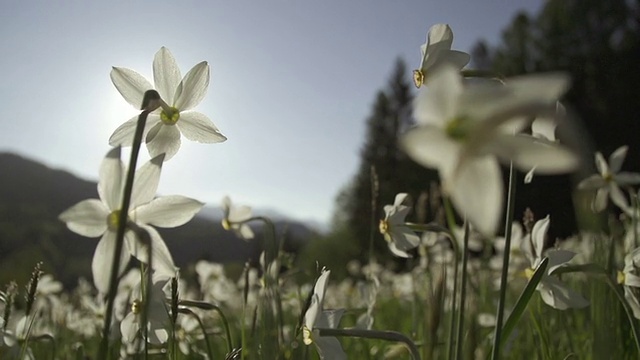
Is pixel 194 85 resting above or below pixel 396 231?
above

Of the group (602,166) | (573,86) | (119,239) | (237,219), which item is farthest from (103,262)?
(573,86)

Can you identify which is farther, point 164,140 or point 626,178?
point 626,178

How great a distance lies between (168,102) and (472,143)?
88 centimetres

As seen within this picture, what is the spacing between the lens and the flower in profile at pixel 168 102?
4.25 feet

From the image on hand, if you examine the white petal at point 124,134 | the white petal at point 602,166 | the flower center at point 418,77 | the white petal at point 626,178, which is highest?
the white petal at point 602,166

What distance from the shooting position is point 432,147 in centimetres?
64

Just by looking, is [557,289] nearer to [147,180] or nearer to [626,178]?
[147,180]

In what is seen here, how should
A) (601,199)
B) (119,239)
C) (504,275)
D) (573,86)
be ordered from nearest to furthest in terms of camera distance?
1. (119,239)
2. (504,275)
3. (601,199)
4. (573,86)

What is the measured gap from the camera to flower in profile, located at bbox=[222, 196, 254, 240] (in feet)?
6.67

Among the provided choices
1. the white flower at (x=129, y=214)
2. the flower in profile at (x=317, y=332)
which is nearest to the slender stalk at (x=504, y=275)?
the flower in profile at (x=317, y=332)

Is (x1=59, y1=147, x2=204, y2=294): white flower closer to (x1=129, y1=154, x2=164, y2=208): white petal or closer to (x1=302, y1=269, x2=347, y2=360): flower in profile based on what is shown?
(x1=129, y1=154, x2=164, y2=208): white petal

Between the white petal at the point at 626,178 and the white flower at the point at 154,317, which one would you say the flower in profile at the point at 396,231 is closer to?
the white flower at the point at 154,317

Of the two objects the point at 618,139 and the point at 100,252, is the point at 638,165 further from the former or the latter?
the point at 100,252

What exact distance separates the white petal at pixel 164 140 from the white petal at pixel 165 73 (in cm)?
7
